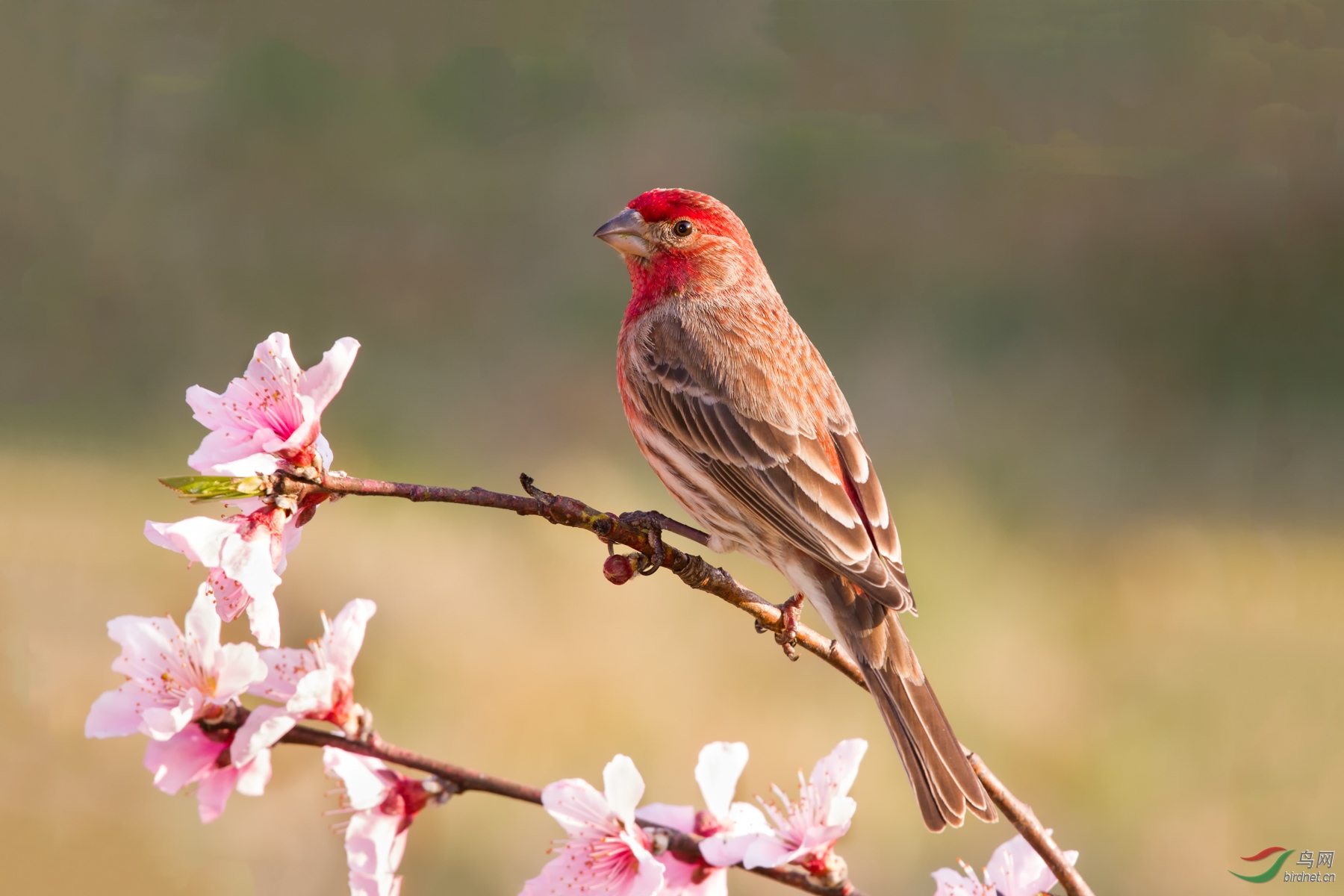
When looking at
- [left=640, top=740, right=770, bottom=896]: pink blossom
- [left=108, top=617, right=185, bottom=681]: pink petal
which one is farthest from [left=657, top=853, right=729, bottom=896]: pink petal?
[left=108, top=617, right=185, bottom=681]: pink petal

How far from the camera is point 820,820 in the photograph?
0.80 meters

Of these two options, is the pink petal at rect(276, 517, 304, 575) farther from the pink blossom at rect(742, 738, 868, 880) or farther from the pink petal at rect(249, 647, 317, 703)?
the pink blossom at rect(742, 738, 868, 880)

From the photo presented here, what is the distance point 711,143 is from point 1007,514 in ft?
5.41

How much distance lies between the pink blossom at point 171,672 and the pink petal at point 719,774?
310 millimetres

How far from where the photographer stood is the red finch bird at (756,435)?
1.16 m

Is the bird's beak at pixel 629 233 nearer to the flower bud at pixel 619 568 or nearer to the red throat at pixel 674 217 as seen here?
the red throat at pixel 674 217

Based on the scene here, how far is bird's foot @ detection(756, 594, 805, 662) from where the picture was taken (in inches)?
38.0

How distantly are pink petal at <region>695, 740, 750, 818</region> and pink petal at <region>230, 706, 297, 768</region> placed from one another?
11.2 inches

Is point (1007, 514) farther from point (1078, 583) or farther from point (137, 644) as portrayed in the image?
point (137, 644)

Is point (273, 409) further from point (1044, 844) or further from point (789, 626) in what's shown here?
point (1044, 844)

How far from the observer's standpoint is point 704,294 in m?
1.48

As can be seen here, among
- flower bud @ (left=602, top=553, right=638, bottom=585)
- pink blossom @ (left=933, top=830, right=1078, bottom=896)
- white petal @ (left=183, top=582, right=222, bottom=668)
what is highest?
flower bud @ (left=602, top=553, right=638, bottom=585)

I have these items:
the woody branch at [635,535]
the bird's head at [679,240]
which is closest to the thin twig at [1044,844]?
A: the woody branch at [635,535]

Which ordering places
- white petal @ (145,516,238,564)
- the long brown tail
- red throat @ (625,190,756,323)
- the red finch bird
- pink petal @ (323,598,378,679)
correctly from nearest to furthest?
white petal @ (145,516,238,564)
pink petal @ (323,598,378,679)
the long brown tail
the red finch bird
red throat @ (625,190,756,323)
